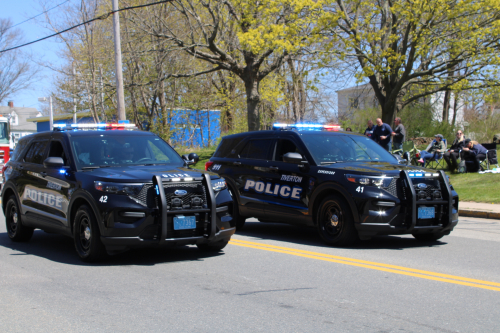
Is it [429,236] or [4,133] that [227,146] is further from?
[4,133]

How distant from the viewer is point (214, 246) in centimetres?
816

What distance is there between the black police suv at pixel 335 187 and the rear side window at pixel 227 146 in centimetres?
4

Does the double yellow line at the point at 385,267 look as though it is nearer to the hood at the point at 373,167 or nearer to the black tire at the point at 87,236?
the hood at the point at 373,167

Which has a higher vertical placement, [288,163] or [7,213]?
[288,163]

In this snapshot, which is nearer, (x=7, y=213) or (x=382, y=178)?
(x=382, y=178)

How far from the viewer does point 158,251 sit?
8.41 m

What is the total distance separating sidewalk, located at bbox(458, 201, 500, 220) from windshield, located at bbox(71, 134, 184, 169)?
754 centimetres

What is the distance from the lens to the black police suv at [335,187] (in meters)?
8.23

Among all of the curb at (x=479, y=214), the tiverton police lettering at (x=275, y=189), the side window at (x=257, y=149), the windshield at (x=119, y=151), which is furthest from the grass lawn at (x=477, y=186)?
the windshield at (x=119, y=151)

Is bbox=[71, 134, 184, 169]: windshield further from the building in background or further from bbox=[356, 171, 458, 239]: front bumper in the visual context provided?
the building in background

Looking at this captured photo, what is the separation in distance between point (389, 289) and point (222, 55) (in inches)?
803

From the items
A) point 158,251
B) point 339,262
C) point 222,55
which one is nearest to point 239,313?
point 339,262

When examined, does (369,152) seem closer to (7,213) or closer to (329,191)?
(329,191)

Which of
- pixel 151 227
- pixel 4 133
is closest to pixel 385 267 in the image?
pixel 151 227
